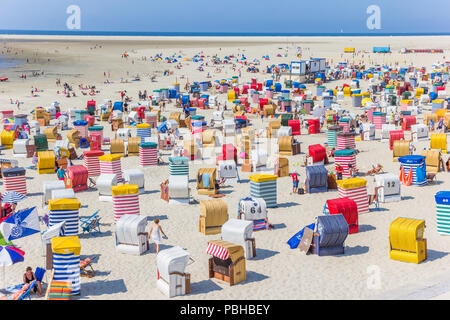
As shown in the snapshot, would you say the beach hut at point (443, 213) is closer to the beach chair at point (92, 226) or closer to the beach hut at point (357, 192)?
the beach hut at point (357, 192)

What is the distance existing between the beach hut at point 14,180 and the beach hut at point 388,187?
1451cm

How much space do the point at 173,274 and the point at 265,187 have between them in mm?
7750

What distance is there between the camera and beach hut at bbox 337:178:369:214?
19750 millimetres

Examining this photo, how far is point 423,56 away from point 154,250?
8577 centimetres


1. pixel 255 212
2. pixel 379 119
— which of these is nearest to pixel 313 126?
pixel 379 119

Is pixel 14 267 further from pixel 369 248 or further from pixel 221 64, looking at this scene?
pixel 221 64

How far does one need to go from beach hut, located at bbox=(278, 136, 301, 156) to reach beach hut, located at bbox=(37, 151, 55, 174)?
1173 cm

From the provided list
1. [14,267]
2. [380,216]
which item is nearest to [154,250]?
[14,267]

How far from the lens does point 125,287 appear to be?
48.0ft

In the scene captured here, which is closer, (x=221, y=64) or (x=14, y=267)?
(x=14, y=267)

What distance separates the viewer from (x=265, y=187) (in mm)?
20844

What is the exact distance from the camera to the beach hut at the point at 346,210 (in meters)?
17.8

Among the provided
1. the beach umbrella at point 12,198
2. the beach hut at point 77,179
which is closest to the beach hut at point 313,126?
the beach hut at point 77,179

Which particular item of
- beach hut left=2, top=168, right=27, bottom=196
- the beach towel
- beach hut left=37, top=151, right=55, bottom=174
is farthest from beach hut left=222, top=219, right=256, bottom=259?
beach hut left=37, top=151, right=55, bottom=174
